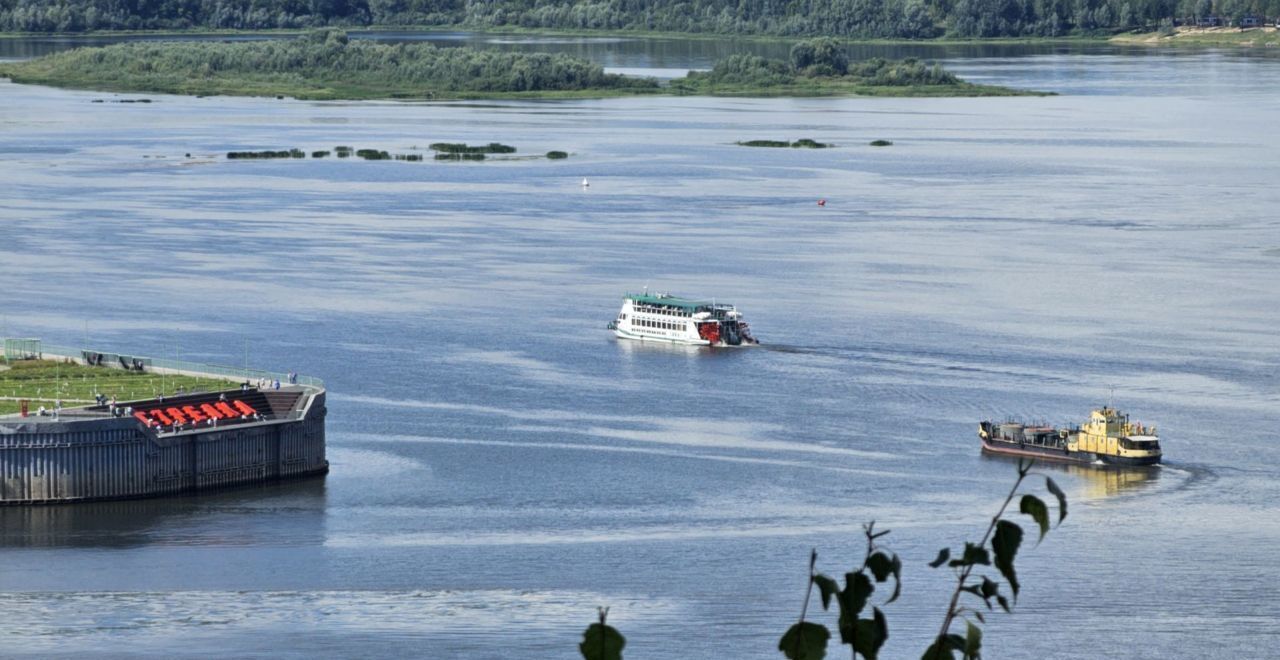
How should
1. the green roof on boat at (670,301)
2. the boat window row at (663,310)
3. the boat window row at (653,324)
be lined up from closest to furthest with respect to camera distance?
the boat window row at (653,324), the boat window row at (663,310), the green roof on boat at (670,301)

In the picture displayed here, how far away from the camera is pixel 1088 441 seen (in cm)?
6438

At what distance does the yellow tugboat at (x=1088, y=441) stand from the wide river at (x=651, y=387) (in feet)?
2.39

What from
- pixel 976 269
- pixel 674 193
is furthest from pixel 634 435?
pixel 674 193

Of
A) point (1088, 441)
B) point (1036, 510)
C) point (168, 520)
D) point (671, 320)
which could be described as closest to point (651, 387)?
point (671, 320)

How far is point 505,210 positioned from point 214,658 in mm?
78158

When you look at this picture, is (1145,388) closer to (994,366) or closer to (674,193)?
(994,366)

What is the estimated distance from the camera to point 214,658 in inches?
1718

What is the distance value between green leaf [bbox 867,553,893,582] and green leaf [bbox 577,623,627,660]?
162cm

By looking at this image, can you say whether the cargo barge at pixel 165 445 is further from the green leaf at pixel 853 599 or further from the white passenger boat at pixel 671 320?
the green leaf at pixel 853 599

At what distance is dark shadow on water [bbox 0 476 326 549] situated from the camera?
52188mm

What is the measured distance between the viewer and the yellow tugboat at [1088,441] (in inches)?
2472

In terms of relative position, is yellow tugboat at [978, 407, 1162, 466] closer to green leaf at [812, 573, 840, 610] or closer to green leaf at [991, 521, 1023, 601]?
green leaf at [991, 521, 1023, 601]

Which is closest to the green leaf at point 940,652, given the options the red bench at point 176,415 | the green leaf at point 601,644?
the green leaf at point 601,644

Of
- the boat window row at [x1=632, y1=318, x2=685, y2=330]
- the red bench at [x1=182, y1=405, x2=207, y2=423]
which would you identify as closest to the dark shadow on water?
the red bench at [x1=182, y1=405, x2=207, y2=423]
